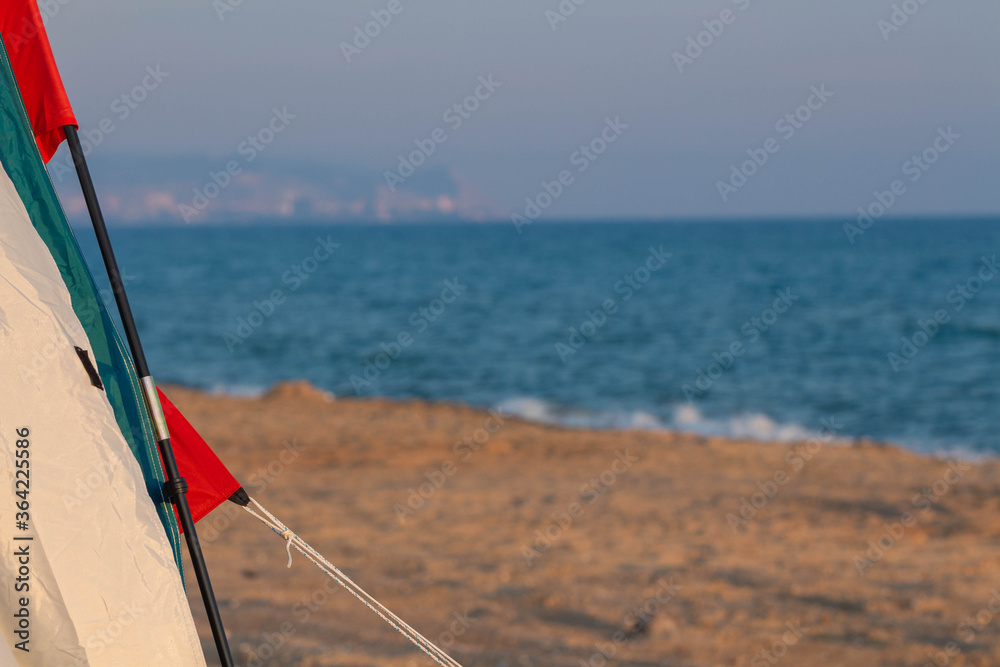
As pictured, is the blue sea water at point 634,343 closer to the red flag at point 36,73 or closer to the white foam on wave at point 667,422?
the white foam on wave at point 667,422

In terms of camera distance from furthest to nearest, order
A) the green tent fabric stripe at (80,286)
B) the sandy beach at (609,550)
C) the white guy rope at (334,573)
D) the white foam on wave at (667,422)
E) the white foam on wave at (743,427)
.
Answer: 1. the white foam on wave at (667,422)
2. the white foam on wave at (743,427)
3. the sandy beach at (609,550)
4. the white guy rope at (334,573)
5. the green tent fabric stripe at (80,286)

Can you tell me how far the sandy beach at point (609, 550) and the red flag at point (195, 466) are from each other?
2.43 meters

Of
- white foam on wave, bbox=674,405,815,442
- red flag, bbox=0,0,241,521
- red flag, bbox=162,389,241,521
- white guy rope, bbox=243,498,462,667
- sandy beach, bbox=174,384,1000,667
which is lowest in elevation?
white foam on wave, bbox=674,405,815,442

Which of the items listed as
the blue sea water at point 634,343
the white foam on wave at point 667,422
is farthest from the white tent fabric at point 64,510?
the blue sea water at point 634,343

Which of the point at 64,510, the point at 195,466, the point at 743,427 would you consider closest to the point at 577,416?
the point at 743,427

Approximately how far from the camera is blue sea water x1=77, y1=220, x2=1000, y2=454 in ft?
57.0

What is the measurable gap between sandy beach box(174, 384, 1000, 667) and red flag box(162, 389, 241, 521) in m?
2.43

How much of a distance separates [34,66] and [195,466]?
1582mm

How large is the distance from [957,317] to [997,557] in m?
26.1

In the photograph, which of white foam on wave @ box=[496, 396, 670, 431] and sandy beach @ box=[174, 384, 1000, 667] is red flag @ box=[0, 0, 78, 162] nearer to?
sandy beach @ box=[174, 384, 1000, 667]

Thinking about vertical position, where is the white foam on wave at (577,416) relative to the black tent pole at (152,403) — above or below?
below

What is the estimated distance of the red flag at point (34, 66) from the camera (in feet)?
10.1

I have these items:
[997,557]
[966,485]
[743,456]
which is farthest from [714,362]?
[997,557]

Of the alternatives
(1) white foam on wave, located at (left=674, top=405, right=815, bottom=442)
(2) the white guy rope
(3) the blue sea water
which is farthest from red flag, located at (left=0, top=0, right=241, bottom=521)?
Answer: (3) the blue sea water
